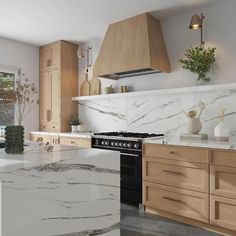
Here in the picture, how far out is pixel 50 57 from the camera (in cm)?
487

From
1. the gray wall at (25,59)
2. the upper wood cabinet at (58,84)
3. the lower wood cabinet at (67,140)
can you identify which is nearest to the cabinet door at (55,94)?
the upper wood cabinet at (58,84)

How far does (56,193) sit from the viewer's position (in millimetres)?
1447

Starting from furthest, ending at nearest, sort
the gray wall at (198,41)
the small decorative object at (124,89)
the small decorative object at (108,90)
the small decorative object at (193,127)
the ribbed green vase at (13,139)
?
1. the small decorative object at (108,90)
2. the small decorative object at (124,89)
3. the gray wall at (198,41)
4. the small decorative object at (193,127)
5. the ribbed green vase at (13,139)

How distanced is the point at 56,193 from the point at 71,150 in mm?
463

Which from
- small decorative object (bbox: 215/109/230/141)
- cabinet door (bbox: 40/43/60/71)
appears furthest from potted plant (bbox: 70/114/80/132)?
small decorative object (bbox: 215/109/230/141)

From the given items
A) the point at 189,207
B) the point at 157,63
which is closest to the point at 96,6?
the point at 157,63

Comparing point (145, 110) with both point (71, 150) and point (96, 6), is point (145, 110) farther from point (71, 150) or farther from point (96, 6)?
point (71, 150)

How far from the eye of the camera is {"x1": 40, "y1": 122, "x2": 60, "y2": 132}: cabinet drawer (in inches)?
186

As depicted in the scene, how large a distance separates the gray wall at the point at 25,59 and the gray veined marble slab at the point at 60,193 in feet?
11.3

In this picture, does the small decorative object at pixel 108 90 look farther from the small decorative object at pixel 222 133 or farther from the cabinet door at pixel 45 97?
the small decorative object at pixel 222 133

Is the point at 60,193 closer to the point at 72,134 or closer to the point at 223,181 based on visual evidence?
the point at 223,181

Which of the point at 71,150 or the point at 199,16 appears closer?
the point at 71,150

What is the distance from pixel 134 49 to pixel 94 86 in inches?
53.4

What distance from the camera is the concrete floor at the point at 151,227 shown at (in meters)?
2.58
